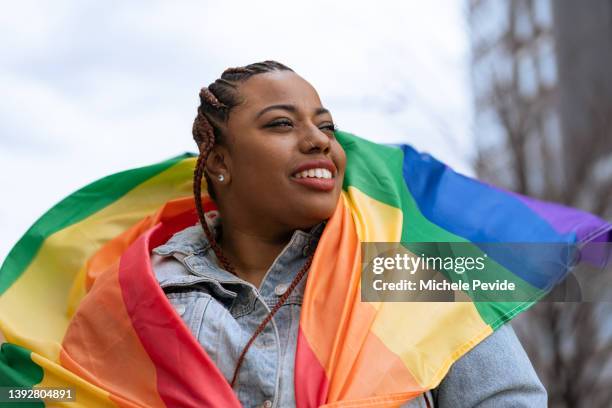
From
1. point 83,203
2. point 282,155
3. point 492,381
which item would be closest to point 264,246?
point 282,155

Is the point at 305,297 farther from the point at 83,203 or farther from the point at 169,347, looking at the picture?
the point at 83,203

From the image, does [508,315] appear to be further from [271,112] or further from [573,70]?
[573,70]

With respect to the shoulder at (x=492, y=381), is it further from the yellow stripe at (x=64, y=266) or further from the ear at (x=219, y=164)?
the yellow stripe at (x=64, y=266)

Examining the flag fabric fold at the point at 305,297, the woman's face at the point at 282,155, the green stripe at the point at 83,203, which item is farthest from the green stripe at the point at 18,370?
the woman's face at the point at 282,155

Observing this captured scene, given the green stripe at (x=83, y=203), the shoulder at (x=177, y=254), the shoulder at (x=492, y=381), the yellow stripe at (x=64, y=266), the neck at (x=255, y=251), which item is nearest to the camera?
the shoulder at (x=492, y=381)

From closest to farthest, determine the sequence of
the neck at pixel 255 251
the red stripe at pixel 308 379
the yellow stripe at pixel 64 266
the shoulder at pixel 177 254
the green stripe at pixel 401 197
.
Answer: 1. the red stripe at pixel 308 379
2. the green stripe at pixel 401 197
3. the shoulder at pixel 177 254
4. the neck at pixel 255 251
5. the yellow stripe at pixel 64 266

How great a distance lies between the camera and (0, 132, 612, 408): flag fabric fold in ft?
8.04

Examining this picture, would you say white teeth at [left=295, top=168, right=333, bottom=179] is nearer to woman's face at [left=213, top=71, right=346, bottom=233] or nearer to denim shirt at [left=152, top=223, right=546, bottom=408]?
woman's face at [left=213, top=71, right=346, bottom=233]

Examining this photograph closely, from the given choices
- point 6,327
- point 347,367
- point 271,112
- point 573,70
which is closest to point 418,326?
point 347,367

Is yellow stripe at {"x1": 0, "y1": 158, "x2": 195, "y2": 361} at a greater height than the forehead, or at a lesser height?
lesser

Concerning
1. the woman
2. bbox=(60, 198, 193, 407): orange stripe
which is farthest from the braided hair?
bbox=(60, 198, 193, 407): orange stripe

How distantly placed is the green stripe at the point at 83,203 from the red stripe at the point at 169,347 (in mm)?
790

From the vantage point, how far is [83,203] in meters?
3.61

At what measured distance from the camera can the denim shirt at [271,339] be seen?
8.15ft
